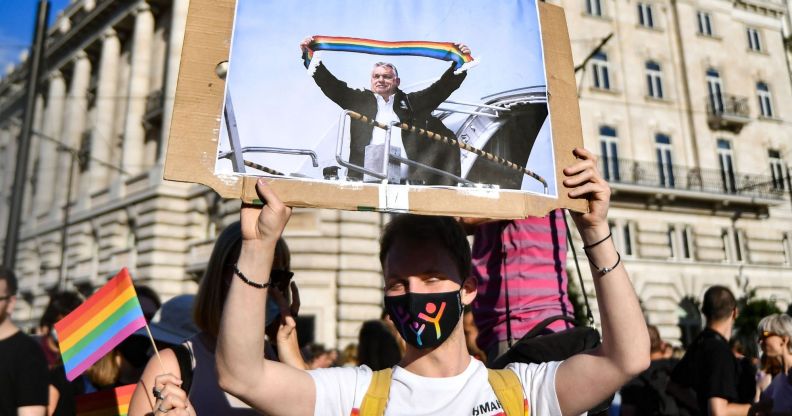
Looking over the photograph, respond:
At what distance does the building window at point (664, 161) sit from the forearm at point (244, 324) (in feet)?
74.7

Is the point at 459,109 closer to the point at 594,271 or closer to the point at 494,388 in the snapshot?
the point at 594,271

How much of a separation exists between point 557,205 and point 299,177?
732 millimetres

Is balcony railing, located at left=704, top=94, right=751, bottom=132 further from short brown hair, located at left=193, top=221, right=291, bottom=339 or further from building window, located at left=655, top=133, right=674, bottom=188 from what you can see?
short brown hair, located at left=193, top=221, right=291, bottom=339

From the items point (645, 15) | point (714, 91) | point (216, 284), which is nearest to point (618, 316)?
point (216, 284)

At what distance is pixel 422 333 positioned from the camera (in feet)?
5.77

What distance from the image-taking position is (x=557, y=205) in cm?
177

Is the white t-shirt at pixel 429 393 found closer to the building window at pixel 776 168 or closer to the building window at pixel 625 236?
the building window at pixel 625 236

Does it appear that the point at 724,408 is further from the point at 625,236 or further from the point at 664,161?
the point at 664,161

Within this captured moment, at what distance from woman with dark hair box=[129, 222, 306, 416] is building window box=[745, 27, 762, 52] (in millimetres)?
28770

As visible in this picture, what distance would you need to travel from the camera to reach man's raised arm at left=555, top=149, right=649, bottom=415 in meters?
1.67

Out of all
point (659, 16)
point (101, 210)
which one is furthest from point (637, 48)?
point (101, 210)

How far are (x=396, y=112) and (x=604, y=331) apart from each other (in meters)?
0.85

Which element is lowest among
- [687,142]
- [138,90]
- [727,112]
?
[687,142]

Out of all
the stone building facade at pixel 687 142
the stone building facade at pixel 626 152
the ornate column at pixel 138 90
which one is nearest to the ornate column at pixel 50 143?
the stone building facade at pixel 626 152
